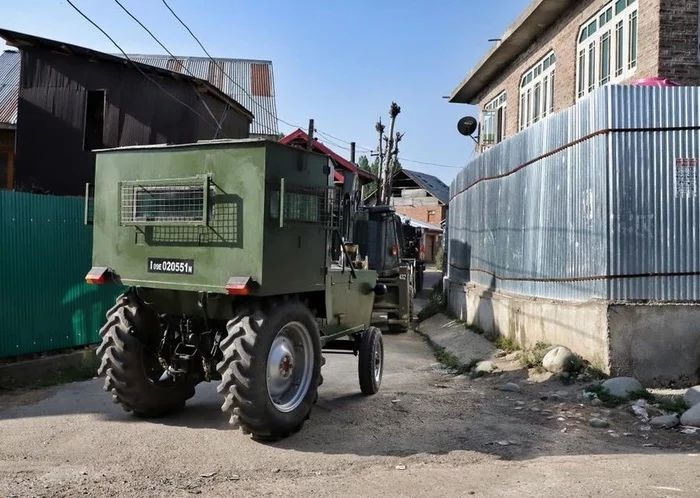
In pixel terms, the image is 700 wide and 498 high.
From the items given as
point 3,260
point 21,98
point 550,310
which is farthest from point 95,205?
point 21,98

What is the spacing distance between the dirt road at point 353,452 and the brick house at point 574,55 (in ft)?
21.3

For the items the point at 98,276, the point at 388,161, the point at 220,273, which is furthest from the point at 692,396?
the point at 388,161

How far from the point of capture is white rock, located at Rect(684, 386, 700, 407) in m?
6.84

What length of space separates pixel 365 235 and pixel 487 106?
9218 mm

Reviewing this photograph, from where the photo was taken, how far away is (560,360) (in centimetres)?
812

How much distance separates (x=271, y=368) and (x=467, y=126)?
17391mm

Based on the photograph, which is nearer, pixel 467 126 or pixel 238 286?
pixel 238 286

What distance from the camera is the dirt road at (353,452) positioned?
15.2ft

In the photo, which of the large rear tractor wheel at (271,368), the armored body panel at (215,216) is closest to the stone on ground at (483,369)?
the large rear tractor wheel at (271,368)

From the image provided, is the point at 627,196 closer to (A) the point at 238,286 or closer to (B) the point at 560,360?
(B) the point at 560,360

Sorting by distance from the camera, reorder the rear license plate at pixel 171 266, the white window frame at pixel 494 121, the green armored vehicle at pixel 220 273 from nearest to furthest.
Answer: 1. the green armored vehicle at pixel 220 273
2. the rear license plate at pixel 171 266
3. the white window frame at pixel 494 121

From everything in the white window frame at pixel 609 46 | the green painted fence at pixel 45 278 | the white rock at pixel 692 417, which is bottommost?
the white rock at pixel 692 417

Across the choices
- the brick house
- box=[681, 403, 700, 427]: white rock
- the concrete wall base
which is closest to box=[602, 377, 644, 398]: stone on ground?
the concrete wall base

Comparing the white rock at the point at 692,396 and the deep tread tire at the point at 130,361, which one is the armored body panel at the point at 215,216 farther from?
the white rock at the point at 692,396
